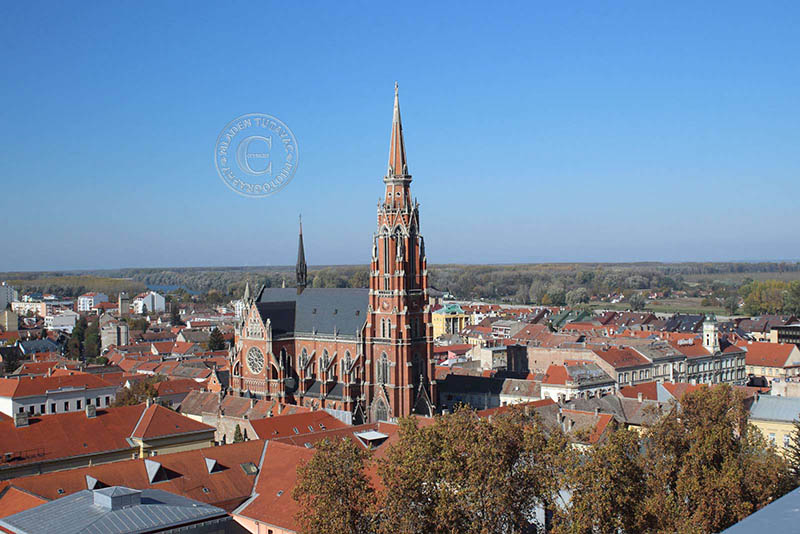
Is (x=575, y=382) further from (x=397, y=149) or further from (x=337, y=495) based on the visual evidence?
(x=337, y=495)

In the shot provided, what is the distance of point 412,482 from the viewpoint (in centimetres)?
3366

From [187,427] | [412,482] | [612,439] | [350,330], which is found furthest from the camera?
[350,330]

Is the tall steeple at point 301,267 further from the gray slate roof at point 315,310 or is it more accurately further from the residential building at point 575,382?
the residential building at point 575,382

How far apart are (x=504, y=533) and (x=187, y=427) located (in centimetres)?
3506

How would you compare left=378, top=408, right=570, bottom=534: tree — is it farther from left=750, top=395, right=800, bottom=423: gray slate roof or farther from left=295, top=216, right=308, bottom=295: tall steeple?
left=295, top=216, right=308, bottom=295: tall steeple

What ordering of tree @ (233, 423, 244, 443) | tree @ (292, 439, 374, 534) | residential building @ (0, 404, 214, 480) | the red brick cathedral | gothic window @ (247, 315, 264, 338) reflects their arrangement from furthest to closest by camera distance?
gothic window @ (247, 315, 264, 338) < the red brick cathedral < tree @ (233, 423, 244, 443) < residential building @ (0, 404, 214, 480) < tree @ (292, 439, 374, 534)

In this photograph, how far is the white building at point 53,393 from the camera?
3236 inches

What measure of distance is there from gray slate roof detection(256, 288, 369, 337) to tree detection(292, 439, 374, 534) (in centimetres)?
4835

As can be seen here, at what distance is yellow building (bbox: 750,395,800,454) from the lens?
2427 inches

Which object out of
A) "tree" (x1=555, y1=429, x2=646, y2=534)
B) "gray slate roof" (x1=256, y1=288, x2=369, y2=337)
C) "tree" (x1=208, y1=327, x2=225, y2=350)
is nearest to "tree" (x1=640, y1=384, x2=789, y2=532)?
"tree" (x1=555, y1=429, x2=646, y2=534)

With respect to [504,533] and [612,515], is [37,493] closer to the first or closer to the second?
[504,533]

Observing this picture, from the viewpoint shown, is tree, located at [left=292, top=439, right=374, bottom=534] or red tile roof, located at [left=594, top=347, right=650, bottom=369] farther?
red tile roof, located at [left=594, top=347, right=650, bottom=369]

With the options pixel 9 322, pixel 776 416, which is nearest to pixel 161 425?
pixel 776 416

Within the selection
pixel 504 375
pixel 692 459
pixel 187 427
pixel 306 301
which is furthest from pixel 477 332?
pixel 692 459
